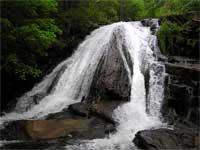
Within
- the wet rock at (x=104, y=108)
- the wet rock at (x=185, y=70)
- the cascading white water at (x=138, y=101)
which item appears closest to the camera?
the cascading white water at (x=138, y=101)

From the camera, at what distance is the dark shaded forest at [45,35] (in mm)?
12297

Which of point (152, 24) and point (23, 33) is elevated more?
point (152, 24)

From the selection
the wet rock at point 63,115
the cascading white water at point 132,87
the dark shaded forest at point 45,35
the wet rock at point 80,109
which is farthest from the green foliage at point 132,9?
the wet rock at point 63,115

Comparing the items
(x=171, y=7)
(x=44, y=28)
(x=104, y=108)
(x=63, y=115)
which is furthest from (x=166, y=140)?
(x=171, y=7)

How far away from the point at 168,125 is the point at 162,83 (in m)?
2.14

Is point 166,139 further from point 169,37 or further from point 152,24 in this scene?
point 152,24

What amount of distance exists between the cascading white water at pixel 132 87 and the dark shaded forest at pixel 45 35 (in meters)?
0.76

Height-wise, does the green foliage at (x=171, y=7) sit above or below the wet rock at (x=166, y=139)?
above

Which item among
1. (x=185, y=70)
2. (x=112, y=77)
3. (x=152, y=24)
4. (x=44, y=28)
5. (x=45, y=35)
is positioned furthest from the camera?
(x=152, y=24)

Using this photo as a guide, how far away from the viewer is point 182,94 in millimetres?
12539

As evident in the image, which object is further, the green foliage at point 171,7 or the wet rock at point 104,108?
the green foliage at point 171,7

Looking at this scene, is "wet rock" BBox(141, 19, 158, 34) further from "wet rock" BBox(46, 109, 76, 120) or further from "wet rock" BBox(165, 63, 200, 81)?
"wet rock" BBox(46, 109, 76, 120)

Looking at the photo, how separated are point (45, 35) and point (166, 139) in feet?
19.1

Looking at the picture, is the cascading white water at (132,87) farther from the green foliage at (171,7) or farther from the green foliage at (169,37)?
the green foliage at (171,7)
